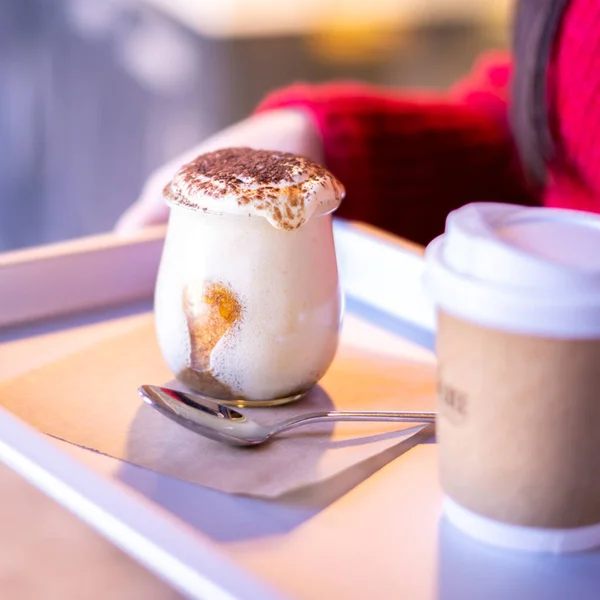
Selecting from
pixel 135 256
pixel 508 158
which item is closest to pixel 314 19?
pixel 508 158

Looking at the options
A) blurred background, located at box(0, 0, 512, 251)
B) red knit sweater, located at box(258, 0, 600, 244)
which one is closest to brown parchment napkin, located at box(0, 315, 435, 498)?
red knit sweater, located at box(258, 0, 600, 244)

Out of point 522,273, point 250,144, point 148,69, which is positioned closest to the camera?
point 522,273

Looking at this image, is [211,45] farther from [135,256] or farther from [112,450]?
[112,450]

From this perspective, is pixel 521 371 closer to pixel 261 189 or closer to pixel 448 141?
pixel 261 189

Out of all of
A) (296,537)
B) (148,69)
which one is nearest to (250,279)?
(296,537)

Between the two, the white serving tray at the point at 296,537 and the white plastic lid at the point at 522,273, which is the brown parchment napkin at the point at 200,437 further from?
the white plastic lid at the point at 522,273

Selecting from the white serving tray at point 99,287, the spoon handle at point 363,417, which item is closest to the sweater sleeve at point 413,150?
the white serving tray at point 99,287

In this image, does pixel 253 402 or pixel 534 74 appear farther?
pixel 534 74
